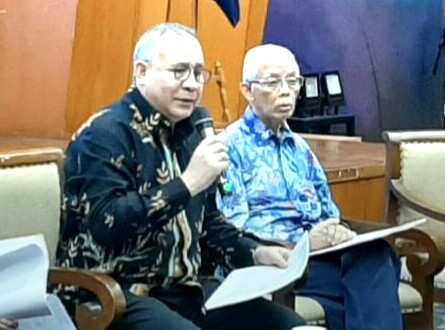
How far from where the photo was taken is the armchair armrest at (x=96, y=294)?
2.32 meters

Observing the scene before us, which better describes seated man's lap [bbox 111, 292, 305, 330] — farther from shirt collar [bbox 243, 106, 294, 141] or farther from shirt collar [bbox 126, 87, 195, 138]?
shirt collar [bbox 243, 106, 294, 141]

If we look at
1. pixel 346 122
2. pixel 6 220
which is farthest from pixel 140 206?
pixel 346 122

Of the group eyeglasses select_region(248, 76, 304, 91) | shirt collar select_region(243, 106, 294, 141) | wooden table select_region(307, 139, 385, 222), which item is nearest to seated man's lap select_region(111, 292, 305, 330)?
shirt collar select_region(243, 106, 294, 141)

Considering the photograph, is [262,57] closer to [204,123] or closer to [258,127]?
[258,127]

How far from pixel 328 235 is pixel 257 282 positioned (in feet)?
1.75

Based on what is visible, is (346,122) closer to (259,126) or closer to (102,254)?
(259,126)

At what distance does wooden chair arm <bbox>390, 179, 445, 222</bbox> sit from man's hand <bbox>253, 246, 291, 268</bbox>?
78cm

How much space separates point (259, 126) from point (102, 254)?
91cm

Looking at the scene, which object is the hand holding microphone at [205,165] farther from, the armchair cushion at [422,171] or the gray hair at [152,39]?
the armchair cushion at [422,171]

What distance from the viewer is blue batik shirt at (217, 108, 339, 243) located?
3.11m

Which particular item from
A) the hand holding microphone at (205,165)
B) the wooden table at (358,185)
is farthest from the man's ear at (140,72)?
the wooden table at (358,185)

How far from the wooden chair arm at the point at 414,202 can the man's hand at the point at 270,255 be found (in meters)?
0.78

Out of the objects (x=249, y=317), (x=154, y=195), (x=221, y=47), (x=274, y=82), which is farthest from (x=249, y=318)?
(x=221, y=47)

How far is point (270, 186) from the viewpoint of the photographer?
3164 millimetres
